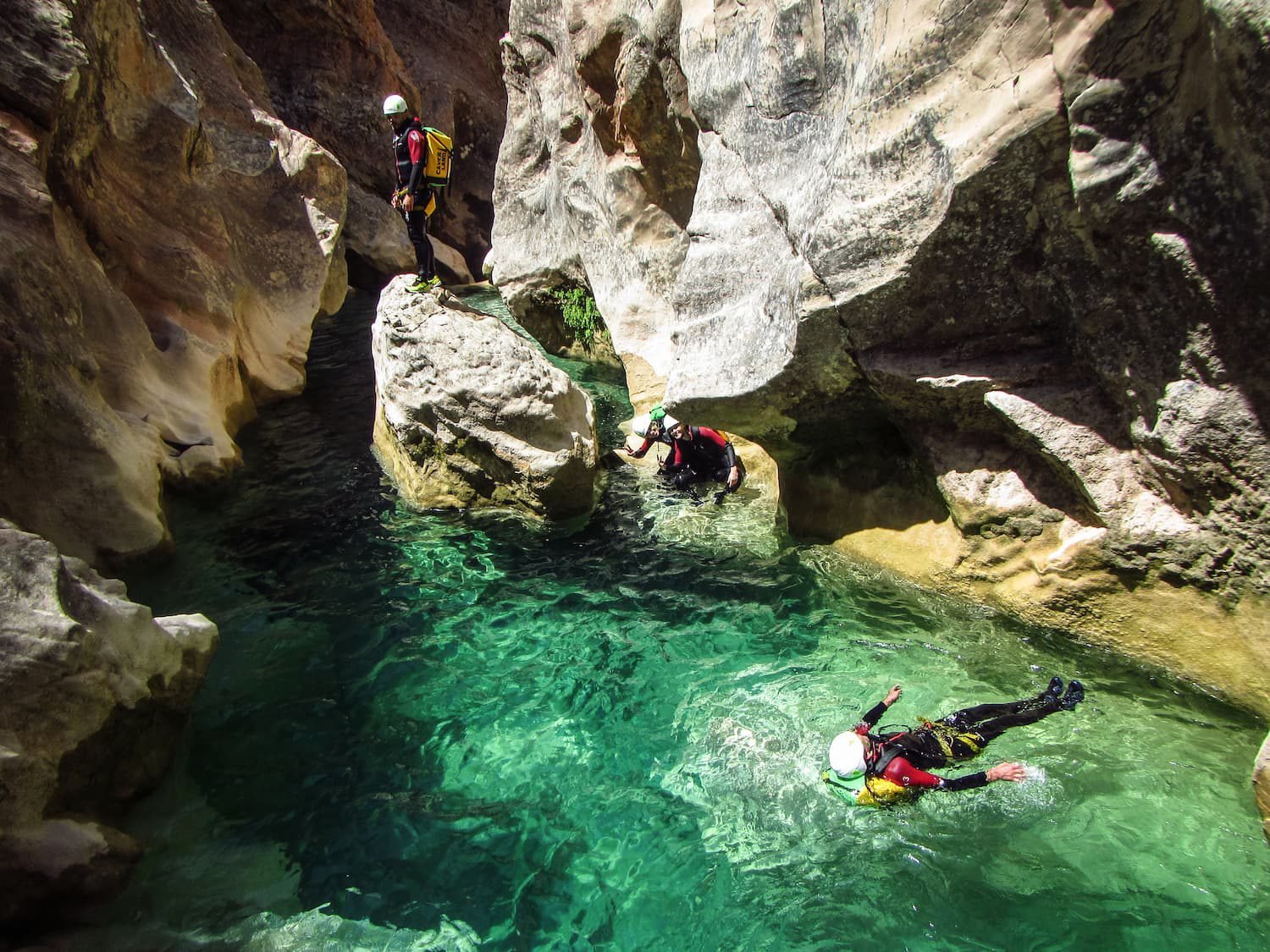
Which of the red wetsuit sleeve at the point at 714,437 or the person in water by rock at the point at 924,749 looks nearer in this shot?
the person in water by rock at the point at 924,749

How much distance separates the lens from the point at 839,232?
5617 millimetres

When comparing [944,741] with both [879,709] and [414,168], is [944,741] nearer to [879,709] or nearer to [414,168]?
[879,709]

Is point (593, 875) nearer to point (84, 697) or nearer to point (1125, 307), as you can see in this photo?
point (84, 697)

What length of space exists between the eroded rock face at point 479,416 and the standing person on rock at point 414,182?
0.50 meters

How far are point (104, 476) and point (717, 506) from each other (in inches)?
228

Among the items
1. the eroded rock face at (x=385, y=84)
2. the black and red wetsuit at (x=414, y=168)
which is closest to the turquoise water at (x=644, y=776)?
the black and red wetsuit at (x=414, y=168)

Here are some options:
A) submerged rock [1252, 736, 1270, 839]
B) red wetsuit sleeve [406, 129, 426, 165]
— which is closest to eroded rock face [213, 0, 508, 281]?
red wetsuit sleeve [406, 129, 426, 165]

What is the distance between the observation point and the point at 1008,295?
17.4 feet

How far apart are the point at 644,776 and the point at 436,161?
22.5ft

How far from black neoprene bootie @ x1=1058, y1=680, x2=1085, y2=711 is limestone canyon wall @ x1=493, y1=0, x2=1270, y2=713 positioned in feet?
1.72

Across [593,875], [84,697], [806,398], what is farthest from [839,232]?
[84,697]

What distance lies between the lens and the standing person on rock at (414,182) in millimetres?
8570

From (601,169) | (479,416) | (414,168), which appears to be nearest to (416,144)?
(414,168)

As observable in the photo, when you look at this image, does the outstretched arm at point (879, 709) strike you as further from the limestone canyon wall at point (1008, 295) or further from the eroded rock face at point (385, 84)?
the eroded rock face at point (385, 84)
